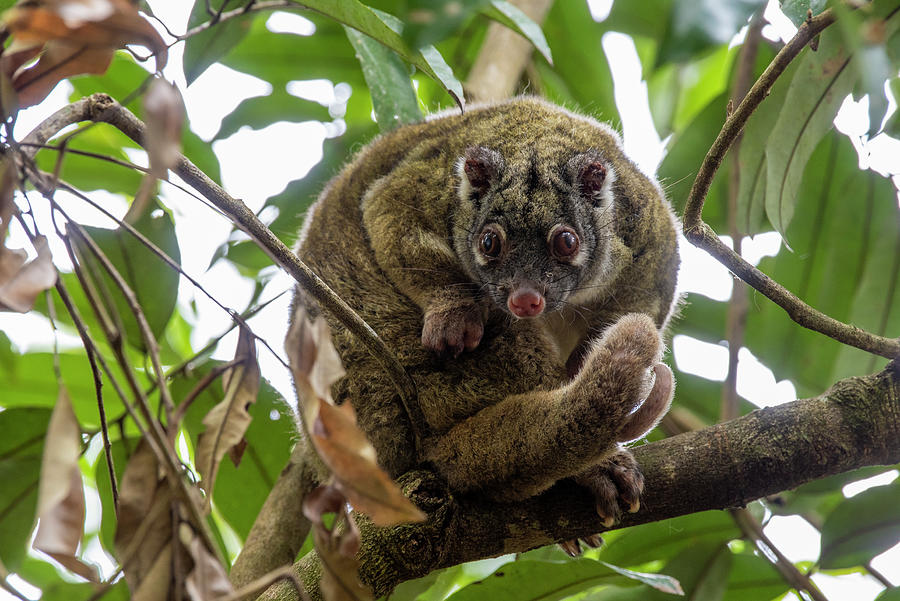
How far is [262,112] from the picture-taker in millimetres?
4898

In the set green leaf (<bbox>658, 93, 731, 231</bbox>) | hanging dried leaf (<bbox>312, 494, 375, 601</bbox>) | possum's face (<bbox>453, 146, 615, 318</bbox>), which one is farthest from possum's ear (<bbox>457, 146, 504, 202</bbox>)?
hanging dried leaf (<bbox>312, 494, 375, 601</bbox>)

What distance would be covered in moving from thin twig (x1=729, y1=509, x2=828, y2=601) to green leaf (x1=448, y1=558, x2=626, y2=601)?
70 centimetres

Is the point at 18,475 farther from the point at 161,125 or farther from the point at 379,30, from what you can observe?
the point at 161,125

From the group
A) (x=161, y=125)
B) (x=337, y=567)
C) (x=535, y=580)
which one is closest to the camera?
(x=161, y=125)

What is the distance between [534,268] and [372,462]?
220cm

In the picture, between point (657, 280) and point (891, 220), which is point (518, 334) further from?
point (891, 220)

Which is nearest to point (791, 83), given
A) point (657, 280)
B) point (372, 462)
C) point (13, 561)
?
point (657, 280)

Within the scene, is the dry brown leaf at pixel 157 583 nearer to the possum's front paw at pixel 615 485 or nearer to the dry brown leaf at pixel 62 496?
the dry brown leaf at pixel 62 496

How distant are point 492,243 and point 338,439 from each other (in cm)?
226

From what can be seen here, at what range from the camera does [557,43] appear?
5195 mm

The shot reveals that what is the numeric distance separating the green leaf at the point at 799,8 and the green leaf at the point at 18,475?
2.98 meters

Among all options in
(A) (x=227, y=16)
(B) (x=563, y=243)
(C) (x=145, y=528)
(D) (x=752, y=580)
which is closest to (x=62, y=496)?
(C) (x=145, y=528)

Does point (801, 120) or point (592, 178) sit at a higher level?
point (592, 178)

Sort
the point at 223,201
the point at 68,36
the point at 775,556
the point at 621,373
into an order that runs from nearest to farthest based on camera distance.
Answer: the point at 68,36, the point at 223,201, the point at 621,373, the point at 775,556
